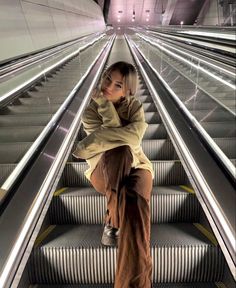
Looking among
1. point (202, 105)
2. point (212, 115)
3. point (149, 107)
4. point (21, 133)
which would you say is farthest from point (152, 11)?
point (21, 133)

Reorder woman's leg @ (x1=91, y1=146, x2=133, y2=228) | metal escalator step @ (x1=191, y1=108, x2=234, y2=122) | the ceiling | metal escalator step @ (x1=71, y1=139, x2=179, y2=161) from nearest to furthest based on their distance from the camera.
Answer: woman's leg @ (x1=91, y1=146, x2=133, y2=228), metal escalator step @ (x1=191, y1=108, x2=234, y2=122), metal escalator step @ (x1=71, y1=139, x2=179, y2=161), the ceiling

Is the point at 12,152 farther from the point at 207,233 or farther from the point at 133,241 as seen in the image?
the point at 207,233

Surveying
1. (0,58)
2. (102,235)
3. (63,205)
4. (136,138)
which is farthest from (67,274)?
(0,58)

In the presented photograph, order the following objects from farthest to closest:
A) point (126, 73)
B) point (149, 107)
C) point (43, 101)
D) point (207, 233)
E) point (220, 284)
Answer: point (149, 107)
point (43, 101)
point (207, 233)
point (220, 284)
point (126, 73)

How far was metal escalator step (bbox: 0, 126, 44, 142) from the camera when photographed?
2.76 metres

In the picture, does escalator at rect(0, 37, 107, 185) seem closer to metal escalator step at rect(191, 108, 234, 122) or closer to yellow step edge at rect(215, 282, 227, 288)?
metal escalator step at rect(191, 108, 234, 122)

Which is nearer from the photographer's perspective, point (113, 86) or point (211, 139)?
point (113, 86)

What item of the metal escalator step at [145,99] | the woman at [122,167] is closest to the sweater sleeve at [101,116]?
the woman at [122,167]

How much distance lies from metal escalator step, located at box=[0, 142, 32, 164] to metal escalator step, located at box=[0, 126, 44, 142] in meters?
0.10

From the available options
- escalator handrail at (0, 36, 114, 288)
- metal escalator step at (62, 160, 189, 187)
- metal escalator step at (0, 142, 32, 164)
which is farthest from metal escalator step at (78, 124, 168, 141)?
metal escalator step at (0, 142, 32, 164)

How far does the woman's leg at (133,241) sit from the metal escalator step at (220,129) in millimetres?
772

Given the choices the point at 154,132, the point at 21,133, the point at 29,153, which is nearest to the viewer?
the point at 29,153

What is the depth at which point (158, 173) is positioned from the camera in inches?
129

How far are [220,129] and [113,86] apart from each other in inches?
36.4
